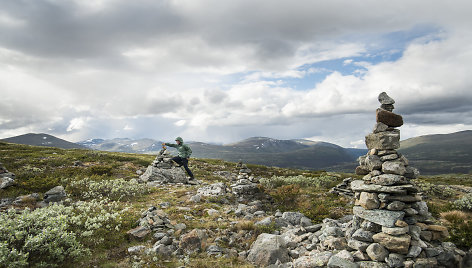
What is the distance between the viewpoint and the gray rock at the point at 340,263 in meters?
7.22

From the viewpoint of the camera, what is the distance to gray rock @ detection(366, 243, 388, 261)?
7344mm

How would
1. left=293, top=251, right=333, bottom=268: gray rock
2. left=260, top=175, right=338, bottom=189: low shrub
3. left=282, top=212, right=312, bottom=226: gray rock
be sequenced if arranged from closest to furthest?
1. left=293, top=251, right=333, bottom=268: gray rock
2. left=282, top=212, right=312, bottom=226: gray rock
3. left=260, top=175, right=338, bottom=189: low shrub

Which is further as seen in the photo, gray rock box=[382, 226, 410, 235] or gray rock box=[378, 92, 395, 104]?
gray rock box=[378, 92, 395, 104]

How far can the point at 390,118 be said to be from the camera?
29.0ft

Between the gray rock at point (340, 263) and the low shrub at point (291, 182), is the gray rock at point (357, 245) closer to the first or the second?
the gray rock at point (340, 263)

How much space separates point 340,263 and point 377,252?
1.29 metres

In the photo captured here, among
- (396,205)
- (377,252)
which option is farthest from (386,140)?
(377,252)

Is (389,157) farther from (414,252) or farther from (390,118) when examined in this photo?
(414,252)

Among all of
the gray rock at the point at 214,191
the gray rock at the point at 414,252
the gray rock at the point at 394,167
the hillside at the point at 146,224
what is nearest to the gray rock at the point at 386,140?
the gray rock at the point at 394,167

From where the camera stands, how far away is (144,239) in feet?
30.8

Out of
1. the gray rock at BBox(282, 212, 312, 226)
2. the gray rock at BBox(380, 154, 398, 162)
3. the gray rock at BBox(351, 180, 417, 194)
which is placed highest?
the gray rock at BBox(380, 154, 398, 162)

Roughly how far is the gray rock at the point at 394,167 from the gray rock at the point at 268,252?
4.84m

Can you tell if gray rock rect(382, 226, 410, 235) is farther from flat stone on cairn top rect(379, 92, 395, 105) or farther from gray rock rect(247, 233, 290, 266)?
flat stone on cairn top rect(379, 92, 395, 105)

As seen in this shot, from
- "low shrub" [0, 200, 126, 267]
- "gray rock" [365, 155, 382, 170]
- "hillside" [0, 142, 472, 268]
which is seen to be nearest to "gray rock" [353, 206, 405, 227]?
"gray rock" [365, 155, 382, 170]
